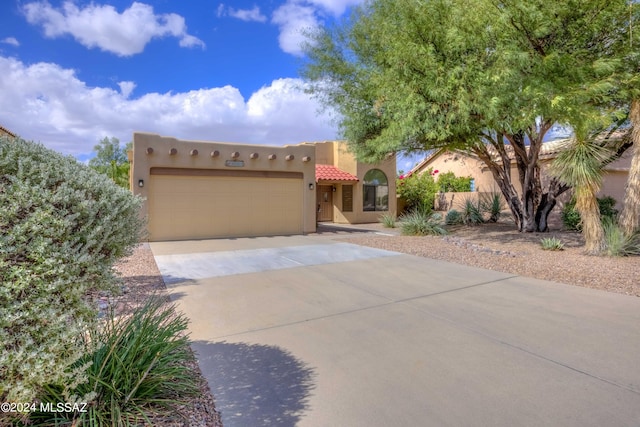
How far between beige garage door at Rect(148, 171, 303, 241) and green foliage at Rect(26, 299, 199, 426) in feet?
39.1

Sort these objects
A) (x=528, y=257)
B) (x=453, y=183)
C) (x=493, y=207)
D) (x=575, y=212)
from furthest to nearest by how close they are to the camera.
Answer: (x=453, y=183), (x=493, y=207), (x=575, y=212), (x=528, y=257)

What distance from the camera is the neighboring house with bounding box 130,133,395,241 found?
46.5 feet

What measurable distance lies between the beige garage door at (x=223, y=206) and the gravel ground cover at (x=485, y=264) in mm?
1789

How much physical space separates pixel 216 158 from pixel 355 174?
33.3 ft

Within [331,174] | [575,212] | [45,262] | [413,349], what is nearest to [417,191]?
[331,174]

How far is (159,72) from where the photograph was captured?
18.0 metres

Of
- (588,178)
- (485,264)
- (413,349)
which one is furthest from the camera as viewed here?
(588,178)

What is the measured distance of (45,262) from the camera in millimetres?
2160

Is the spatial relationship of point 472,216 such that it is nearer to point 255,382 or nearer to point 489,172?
point 489,172

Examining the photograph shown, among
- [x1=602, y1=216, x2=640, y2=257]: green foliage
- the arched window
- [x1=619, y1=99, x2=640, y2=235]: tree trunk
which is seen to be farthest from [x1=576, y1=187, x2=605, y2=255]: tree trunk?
the arched window

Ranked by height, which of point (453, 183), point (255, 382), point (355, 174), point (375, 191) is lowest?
point (255, 382)

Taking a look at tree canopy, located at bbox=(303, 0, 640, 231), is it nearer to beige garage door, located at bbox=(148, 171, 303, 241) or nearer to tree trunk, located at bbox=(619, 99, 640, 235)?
tree trunk, located at bbox=(619, 99, 640, 235)

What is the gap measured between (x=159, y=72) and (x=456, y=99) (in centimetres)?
1468

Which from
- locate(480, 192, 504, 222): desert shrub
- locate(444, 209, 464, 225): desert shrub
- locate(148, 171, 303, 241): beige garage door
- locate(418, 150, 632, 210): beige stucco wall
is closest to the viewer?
locate(148, 171, 303, 241): beige garage door
